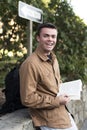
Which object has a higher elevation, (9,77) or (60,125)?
(9,77)

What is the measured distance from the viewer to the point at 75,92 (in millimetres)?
3967

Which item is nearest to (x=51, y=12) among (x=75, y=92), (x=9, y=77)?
(x=9, y=77)

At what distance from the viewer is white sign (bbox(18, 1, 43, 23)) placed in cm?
499

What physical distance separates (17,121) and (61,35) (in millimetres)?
3331

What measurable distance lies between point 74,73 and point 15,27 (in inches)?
69.6

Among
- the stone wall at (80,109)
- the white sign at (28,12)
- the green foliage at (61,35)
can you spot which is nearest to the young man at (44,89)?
the white sign at (28,12)

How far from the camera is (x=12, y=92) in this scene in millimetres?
4379

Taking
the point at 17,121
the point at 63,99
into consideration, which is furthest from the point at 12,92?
the point at 63,99

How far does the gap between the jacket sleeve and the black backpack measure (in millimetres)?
586

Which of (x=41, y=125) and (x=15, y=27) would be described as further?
(x=15, y=27)

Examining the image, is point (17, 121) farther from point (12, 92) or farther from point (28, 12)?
point (28, 12)

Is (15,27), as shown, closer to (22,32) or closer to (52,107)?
(22,32)

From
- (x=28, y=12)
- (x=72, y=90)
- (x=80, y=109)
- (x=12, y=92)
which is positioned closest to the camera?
(x=72, y=90)

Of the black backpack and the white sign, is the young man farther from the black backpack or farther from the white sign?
the white sign
